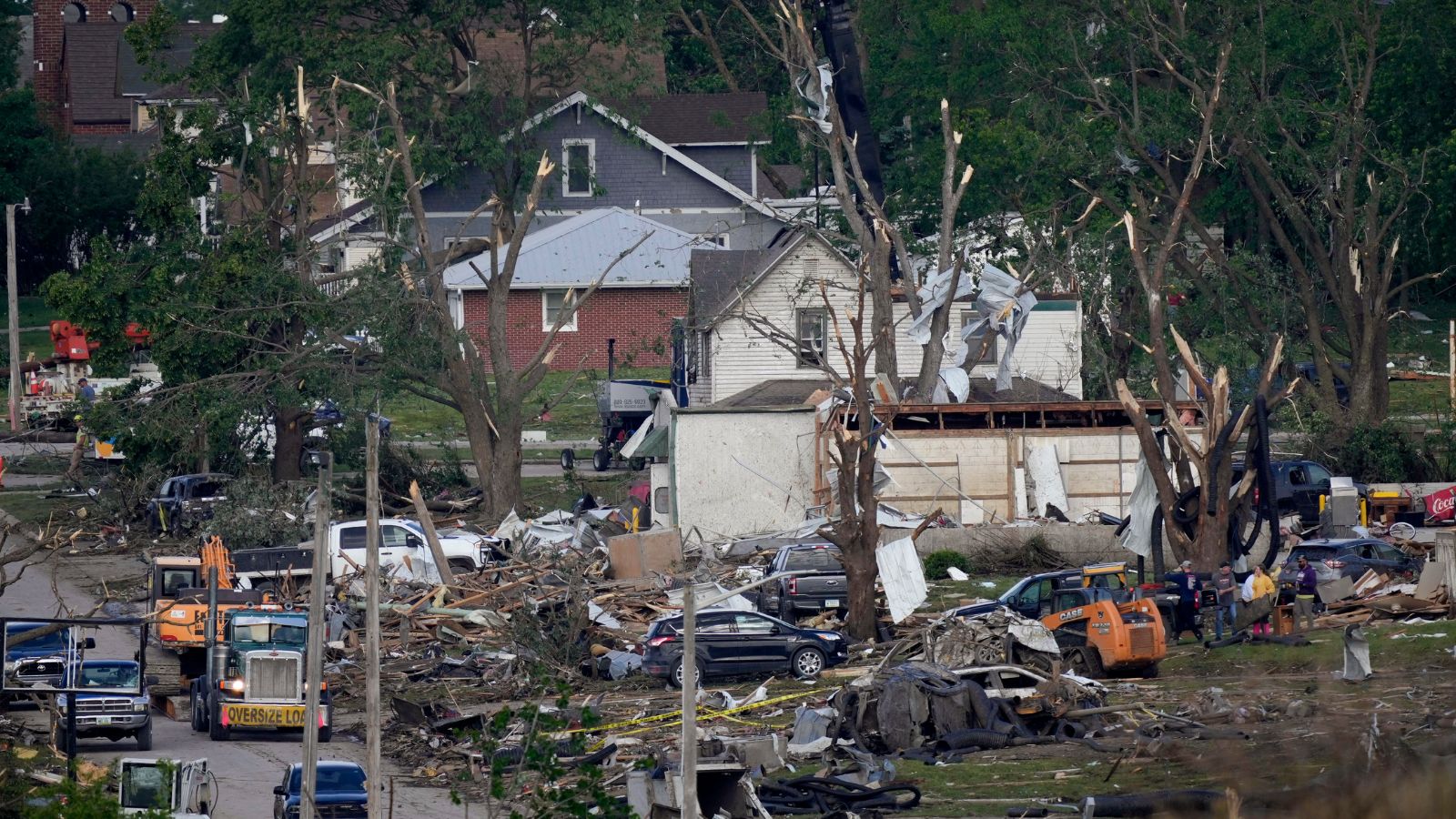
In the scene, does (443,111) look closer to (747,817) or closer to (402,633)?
(402,633)

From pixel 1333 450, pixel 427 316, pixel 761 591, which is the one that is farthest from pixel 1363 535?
pixel 427 316

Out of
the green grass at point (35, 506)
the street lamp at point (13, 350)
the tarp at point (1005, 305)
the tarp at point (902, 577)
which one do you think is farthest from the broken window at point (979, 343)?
the street lamp at point (13, 350)

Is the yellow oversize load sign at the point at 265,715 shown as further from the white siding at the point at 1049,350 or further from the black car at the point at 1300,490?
the white siding at the point at 1049,350

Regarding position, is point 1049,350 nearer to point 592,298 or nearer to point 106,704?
point 592,298

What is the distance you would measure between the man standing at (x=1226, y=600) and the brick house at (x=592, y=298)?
3156 centimetres

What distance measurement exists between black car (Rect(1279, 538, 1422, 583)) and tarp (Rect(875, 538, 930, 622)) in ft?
19.1

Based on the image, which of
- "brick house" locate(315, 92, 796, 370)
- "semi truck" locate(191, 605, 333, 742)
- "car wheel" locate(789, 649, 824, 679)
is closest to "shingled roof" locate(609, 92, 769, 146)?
"brick house" locate(315, 92, 796, 370)

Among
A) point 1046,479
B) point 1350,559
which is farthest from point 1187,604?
point 1046,479

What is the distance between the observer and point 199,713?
24297 mm

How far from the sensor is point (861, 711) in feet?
70.6

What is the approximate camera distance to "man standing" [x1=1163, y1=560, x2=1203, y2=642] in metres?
27.4

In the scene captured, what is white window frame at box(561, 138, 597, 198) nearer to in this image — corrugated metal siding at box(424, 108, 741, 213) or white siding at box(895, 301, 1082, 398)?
corrugated metal siding at box(424, 108, 741, 213)

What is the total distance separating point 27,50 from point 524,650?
328 feet

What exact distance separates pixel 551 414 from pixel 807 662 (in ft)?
96.0
